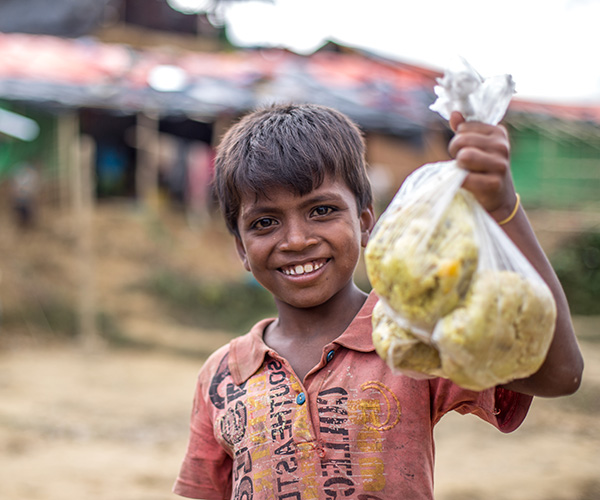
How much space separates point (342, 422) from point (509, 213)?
0.65m

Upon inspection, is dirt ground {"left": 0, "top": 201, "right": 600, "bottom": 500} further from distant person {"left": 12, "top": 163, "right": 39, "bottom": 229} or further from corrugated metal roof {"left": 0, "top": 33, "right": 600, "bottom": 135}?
corrugated metal roof {"left": 0, "top": 33, "right": 600, "bottom": 135}

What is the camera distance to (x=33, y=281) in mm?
10281

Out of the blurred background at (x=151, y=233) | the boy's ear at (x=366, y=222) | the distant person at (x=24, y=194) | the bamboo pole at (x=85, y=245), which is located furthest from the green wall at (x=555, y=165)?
the boy's ear at (x=366, y=222)

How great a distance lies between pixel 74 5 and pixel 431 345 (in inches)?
615

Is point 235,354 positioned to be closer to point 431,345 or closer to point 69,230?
point 431,345

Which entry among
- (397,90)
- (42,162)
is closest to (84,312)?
(42,162)

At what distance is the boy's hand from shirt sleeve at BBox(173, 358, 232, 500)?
1.05m

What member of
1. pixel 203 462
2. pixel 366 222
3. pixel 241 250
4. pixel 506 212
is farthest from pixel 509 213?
pixel 203 462

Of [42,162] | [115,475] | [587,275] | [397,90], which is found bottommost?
[115,475]

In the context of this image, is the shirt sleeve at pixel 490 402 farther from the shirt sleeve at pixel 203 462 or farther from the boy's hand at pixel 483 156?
the shirt sleeve at pixel 203 462

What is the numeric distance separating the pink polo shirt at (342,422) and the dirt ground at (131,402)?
3236mm

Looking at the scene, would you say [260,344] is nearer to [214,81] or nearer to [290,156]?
[290,156]

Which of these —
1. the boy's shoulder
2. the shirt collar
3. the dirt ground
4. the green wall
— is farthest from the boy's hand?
the green wall

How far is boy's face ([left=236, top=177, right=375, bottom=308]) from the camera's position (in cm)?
154
